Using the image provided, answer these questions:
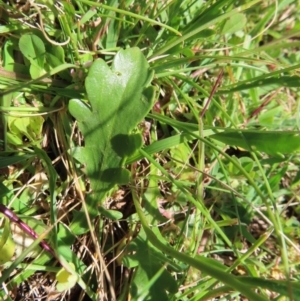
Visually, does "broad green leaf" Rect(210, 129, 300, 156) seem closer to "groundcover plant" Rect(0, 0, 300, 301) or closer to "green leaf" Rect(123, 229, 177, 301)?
"groundcover plant" Rect(0, 0, 300, 301)

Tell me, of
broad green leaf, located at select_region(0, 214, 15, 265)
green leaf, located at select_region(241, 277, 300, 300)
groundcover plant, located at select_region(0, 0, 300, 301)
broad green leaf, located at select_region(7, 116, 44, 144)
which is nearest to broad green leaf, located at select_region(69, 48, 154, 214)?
groundcover plant, located at select_region(0, 0, 300, 301)

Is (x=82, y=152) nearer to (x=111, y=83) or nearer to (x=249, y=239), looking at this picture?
(x=111, y=83)

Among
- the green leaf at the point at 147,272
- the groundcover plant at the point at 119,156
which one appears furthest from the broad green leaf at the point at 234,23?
the green leaf at the point at 147,272

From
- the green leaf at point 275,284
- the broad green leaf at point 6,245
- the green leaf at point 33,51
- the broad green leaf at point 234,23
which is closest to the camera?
the green leaf at point 275,284

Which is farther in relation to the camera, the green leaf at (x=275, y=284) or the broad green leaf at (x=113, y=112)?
the broad green leaf at (x=113, y=112)

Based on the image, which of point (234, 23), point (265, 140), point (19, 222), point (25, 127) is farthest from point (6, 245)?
point (234, 23)

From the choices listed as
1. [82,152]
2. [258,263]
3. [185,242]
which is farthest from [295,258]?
[82,152]

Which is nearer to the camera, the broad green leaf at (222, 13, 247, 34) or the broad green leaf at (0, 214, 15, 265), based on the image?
the broad green leaf at (0, 214, 15, 265)

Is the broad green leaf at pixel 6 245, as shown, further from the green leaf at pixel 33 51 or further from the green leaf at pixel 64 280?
the green leaf at pixel 33 51
